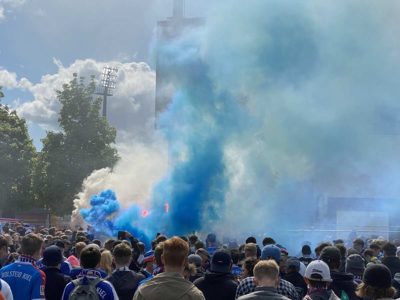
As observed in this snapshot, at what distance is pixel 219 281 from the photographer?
6.44m

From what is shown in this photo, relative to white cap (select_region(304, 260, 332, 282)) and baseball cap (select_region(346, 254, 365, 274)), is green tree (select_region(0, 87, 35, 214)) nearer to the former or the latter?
baseball cap (select_region(346, 254, 365, 274))

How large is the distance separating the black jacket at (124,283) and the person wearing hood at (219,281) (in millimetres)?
783

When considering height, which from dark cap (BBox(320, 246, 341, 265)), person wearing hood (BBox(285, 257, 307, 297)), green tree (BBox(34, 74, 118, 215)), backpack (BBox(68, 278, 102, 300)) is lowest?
person wearing hood (BBox(285, 257, 307, 297))

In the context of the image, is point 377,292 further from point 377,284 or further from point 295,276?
point 295,276

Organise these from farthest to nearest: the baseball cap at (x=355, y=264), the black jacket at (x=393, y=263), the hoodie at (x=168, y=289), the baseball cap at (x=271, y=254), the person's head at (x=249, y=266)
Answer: the black jacket at (x=393, y=263) → the baseball cap at (x=355, y=264) → the person's head at (x=249, y=266) → the baseball cap at (x=271, y=254) → the hoodie at (x=168, y=289)

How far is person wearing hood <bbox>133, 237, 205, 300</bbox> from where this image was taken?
4172mm

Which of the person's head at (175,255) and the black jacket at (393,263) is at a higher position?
the person's head at (175,255)

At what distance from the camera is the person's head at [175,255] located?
4.36m

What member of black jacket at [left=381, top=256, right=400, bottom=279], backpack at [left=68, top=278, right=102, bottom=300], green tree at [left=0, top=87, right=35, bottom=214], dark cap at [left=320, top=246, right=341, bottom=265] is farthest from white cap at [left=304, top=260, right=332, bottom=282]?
green tree at [left=0, top=87, right=35, bottom=214]

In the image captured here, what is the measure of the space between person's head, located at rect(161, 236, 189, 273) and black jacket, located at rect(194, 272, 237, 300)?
2117 mm

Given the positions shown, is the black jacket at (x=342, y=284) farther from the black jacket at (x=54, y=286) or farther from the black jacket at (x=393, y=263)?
the black jacket at (x=54, y=286)

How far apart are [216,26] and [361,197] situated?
13.7 metres

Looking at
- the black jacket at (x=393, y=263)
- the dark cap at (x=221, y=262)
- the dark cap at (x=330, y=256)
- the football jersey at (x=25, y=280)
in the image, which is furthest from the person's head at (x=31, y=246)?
the black jacket at (x=393, y=263)

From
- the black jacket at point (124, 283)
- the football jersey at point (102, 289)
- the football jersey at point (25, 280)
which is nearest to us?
the football jersey at point (102, 289)
